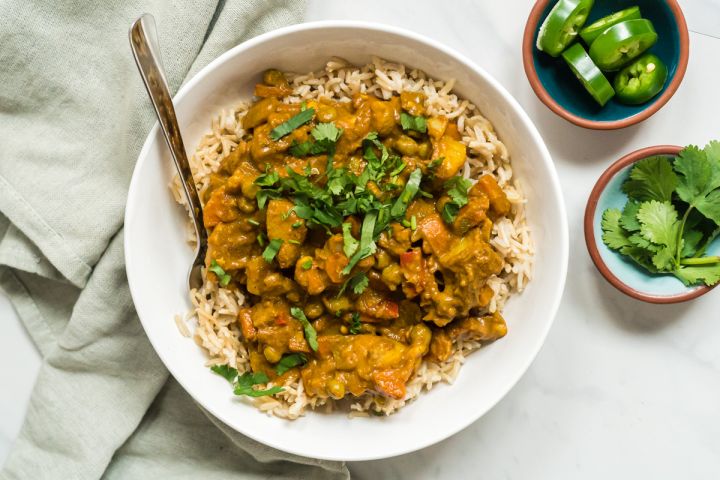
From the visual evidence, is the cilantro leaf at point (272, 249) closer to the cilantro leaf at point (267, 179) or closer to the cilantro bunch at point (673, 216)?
the cilantro leaf at point (267, 179)

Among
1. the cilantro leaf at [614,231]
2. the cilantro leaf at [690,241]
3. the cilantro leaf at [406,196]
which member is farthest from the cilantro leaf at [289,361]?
the cilantro leaf at [690,241]

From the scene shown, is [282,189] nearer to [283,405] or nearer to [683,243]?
[283,405]

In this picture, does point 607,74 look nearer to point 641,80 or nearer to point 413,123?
point 641,80

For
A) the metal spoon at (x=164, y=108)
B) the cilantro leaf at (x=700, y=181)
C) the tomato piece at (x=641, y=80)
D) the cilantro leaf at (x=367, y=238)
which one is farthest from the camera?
the tomato piece at (x=641, y=80)

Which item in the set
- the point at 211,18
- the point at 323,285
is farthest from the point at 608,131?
the point at 211,18

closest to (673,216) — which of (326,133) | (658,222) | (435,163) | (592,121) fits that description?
(658,222)

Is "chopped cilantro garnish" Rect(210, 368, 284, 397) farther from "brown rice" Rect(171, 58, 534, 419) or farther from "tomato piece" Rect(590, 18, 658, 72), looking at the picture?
"tomato piece" Rect(590, 18, 658, 72)

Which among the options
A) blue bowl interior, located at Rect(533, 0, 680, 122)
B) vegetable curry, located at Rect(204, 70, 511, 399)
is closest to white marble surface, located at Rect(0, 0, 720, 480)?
blue bowl interior, located at Rect(533, 0, 680, 122)
